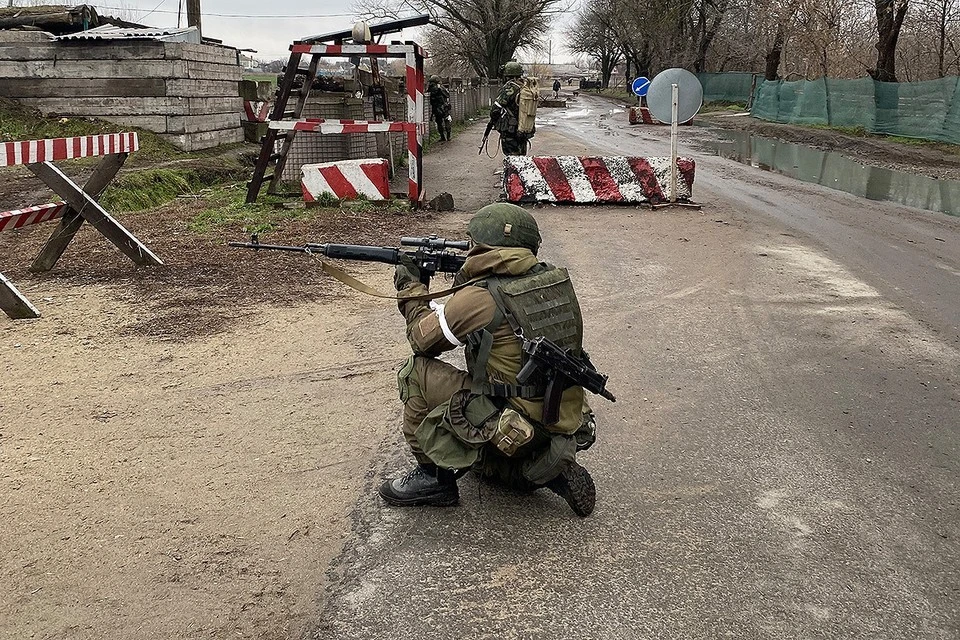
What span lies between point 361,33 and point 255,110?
380 inches

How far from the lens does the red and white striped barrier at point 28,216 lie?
20.3ft

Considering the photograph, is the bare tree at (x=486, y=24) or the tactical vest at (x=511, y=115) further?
the bare tree at (x=486, y=24)

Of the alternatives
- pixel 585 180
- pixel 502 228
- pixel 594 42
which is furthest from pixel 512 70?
pixel 594 42

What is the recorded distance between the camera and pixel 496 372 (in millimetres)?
3244

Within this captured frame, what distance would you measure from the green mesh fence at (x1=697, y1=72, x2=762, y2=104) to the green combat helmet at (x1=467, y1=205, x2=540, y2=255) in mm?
46941

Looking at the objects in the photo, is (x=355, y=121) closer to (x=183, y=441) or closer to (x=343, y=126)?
(x=343, y=126)

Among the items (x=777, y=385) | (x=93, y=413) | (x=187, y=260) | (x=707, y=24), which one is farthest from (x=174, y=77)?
(x=707, y=24)

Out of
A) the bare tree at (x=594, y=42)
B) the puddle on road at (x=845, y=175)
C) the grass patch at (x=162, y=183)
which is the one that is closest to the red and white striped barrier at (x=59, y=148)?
the grass patch at (x=162, y=183)

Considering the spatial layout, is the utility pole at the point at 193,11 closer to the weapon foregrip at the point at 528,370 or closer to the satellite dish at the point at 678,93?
the satellite dish at the point at 678,93

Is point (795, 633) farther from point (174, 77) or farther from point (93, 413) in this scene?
point (174, 77)

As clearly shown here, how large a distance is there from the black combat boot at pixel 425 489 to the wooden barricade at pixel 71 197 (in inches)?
173

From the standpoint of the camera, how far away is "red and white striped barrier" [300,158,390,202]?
1028cm

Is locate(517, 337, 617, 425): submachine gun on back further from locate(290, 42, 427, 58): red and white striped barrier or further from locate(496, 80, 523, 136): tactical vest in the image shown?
locate(496, 80, 523, 136): tactical vest

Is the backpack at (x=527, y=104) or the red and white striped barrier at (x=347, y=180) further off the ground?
the backpack at (x=527, y=104)
